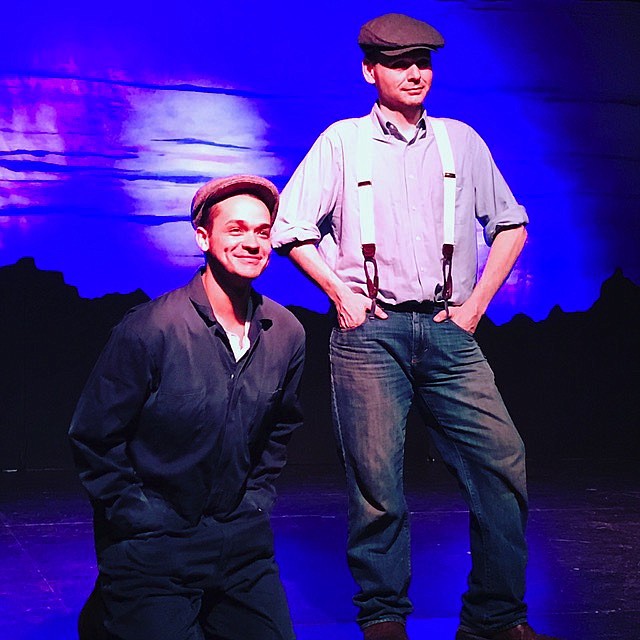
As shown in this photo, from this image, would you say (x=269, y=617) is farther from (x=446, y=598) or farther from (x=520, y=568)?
(x=446, y=598)

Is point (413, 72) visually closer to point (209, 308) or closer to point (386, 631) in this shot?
point (209, 308)

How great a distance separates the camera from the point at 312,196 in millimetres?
2887

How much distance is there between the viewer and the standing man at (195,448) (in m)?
2.09

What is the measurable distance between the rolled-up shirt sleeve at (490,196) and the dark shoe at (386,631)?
100 centimetres

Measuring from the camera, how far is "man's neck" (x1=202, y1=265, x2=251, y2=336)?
7.30ft

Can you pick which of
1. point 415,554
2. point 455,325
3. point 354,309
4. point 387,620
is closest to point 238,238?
point 354,309

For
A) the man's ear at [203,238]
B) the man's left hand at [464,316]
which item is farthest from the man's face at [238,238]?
the man's left hand at [464,316]

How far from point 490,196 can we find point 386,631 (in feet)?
3.63

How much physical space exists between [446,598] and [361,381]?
879 mm

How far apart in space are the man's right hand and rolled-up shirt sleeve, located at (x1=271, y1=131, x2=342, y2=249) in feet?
0.60

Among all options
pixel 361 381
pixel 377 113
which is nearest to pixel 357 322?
pixel 361 381

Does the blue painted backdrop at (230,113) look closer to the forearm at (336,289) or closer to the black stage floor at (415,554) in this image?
the black stage floor at (415,554)

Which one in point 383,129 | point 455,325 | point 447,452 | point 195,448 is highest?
point 383,129

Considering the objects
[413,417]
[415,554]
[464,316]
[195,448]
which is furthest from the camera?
[413,417]
